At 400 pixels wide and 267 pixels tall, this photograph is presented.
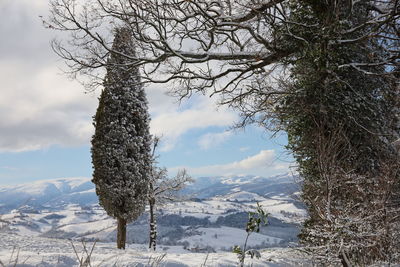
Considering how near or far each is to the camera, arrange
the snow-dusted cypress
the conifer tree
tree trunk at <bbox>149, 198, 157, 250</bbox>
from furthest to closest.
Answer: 1. tree trunk at <bbox>149, 198, 157, 250</bbox>
2. the snow-dusted cypress
3. the conifer tree

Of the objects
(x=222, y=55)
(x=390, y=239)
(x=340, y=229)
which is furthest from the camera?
(x=222, y=55)

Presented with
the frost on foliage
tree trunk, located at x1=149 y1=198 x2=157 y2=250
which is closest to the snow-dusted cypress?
the frost on foliage

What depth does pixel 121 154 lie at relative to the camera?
14914 mm

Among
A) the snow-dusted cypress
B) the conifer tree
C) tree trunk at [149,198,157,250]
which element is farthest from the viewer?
tree trunk at [149,198,157,250]

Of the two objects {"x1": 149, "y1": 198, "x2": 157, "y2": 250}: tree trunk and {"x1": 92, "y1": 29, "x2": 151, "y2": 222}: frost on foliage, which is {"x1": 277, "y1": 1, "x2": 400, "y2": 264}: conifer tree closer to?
{"x1": 92, "y1": 29, "x2": 151, "y2": 222}: frost on foliage

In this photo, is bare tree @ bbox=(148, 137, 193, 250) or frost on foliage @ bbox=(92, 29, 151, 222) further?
bare tree @ bbox=(148, 137, 193, 250)

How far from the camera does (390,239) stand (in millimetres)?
5547

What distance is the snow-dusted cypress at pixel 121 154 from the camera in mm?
14547

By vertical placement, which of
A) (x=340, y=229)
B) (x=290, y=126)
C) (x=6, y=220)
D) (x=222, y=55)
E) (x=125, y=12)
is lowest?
(x=340, y=229)

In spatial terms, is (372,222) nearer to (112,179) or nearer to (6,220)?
(6,220)

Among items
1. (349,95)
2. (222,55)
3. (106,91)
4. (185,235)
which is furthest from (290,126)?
(185,235)

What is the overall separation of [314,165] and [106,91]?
1065 centimetres

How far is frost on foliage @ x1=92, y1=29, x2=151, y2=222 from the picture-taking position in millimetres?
14547

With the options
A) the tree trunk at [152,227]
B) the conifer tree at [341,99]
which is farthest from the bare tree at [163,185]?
the conifer tree at [341,99]
